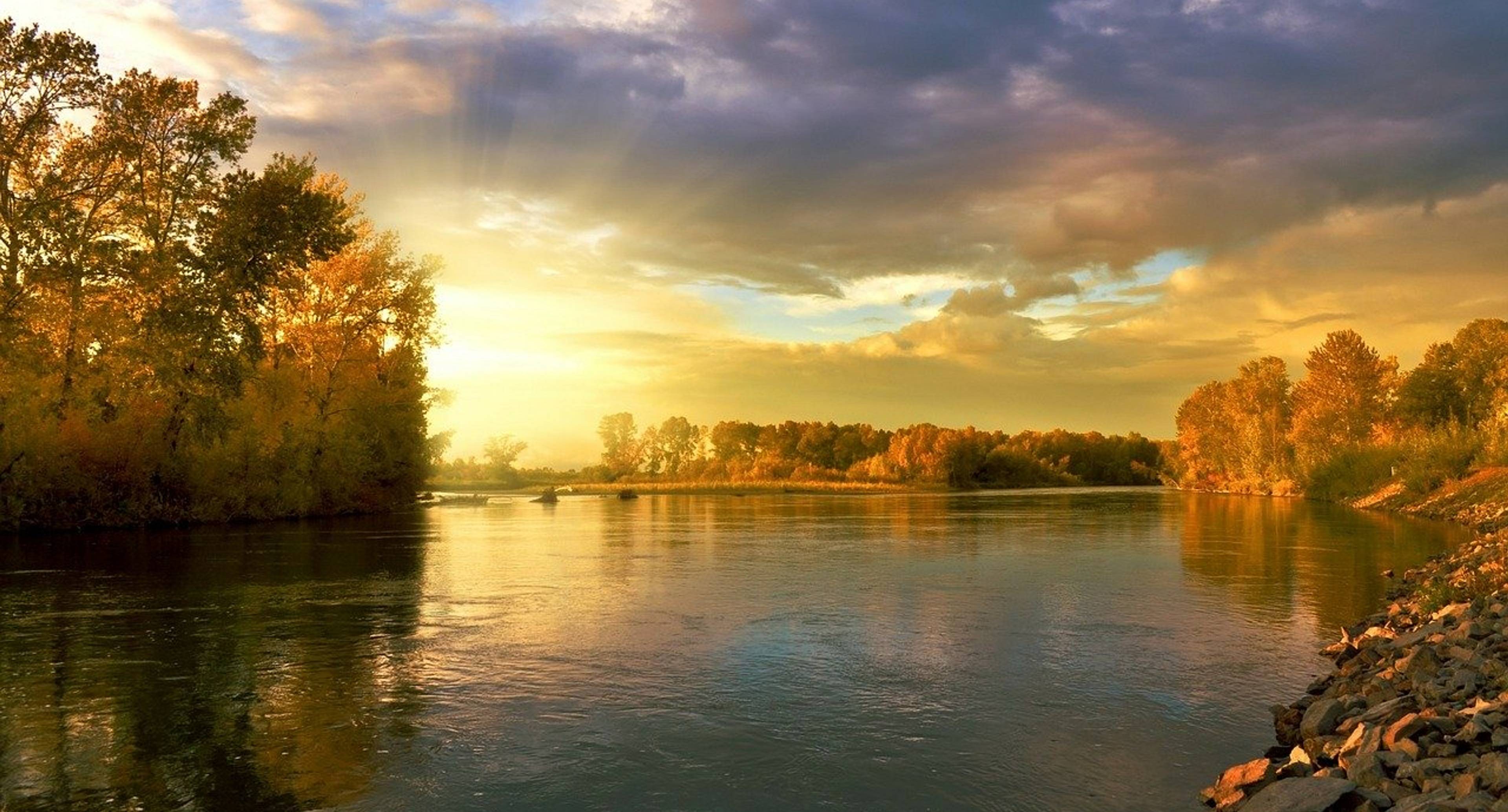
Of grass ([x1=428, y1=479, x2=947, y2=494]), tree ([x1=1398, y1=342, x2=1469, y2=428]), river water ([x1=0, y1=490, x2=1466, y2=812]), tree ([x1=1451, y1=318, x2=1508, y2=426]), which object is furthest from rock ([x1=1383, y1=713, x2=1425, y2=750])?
grass ([x1=428, y1=479, x2=947, y2=494])

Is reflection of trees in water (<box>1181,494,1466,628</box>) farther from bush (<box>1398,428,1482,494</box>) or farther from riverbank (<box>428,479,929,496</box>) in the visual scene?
riverbank (<box>428,479,929,496</box>)

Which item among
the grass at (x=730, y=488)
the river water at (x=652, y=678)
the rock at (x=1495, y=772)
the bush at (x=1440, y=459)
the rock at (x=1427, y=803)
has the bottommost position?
the grass at (x=730, y=488)

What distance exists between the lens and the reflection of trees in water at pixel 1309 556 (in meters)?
23.0

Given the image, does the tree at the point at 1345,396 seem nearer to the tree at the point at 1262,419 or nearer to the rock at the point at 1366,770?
the tree at the point at 1262,419

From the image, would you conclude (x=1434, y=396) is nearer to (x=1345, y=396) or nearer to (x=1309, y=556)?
(x=1345, y=396)

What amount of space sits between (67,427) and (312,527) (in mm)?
12596

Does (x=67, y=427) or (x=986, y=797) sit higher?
(x=67, y=427)

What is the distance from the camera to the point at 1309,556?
34.6 m

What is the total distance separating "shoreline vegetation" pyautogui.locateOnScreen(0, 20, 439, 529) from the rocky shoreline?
149 feet

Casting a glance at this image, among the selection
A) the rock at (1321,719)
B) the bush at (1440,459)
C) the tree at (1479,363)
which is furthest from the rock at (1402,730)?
the tree at (1479,363)

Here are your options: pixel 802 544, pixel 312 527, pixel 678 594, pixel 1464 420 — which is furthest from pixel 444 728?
pixel 1464 420

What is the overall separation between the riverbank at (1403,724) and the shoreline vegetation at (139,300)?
45520mm

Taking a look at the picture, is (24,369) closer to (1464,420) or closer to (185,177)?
(185,177)

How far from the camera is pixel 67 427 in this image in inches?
1759
